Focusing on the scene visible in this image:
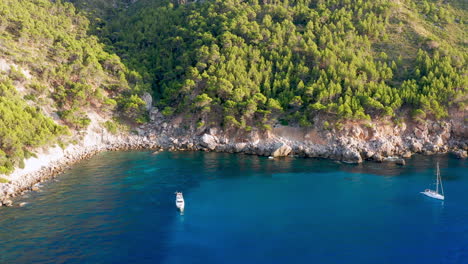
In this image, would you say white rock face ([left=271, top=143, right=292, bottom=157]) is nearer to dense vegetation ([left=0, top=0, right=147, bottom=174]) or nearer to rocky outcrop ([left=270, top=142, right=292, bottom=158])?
rocky outcrop ([left=270, top=142, right=292, bottom=158])

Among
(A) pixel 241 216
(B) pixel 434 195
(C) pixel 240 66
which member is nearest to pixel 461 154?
(B) pixel 434 195

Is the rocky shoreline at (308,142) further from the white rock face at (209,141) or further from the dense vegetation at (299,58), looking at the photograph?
the dense vegetation at (299,58)

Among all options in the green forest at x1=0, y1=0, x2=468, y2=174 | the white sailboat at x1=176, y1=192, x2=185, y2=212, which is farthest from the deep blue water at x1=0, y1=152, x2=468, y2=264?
the green forest at x1=0, y1=0, x2=468, y2=174

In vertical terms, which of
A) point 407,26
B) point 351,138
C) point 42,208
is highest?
point 407,26

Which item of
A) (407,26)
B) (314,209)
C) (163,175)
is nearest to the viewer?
(314,209)

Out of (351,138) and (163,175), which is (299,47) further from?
(163,175)

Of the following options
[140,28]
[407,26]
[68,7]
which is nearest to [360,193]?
[407,26]
